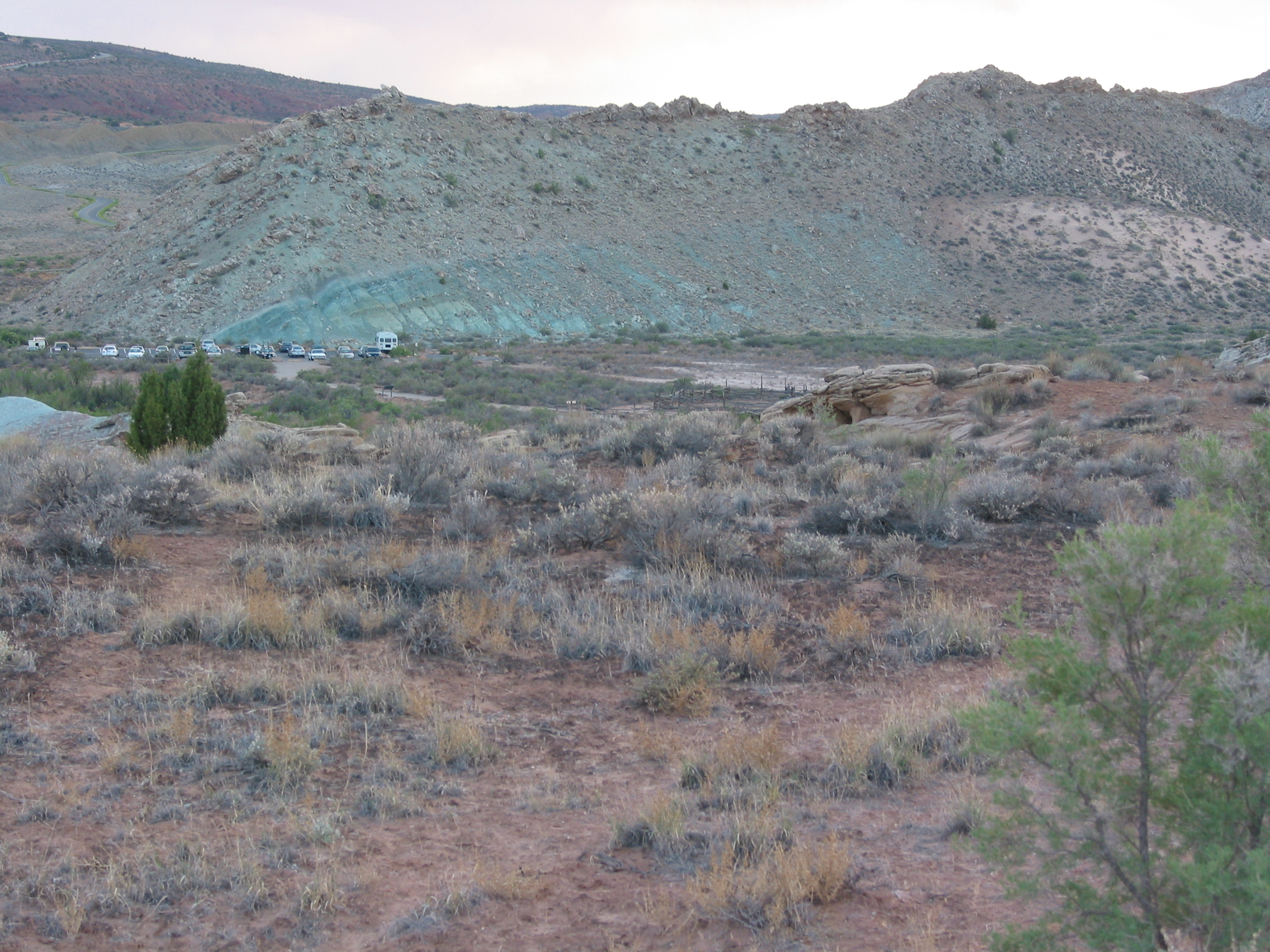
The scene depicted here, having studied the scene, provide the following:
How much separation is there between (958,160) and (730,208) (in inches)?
788

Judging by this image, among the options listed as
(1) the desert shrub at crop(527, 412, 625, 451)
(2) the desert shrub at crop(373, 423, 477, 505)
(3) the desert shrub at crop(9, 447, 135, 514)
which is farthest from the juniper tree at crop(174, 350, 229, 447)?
(1) the desert shrub at crop(527, 412, 625, 451)

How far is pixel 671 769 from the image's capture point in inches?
188

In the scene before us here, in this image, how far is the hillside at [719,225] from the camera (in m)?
44.5

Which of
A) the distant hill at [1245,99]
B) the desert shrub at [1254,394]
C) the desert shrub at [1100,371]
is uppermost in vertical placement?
the distant hill at [1245,99]

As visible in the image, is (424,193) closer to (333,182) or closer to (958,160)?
(333,182)

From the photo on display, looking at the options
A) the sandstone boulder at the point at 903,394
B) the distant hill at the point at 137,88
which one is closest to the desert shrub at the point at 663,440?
→ the sandstone boulder at the point at 903,394

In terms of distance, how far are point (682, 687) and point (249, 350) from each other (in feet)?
122

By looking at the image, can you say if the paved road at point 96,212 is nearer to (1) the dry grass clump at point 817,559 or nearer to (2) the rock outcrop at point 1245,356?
(2) the rock outcrop at point 1245,356

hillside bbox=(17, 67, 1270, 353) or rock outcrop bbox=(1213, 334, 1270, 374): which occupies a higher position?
hillside bbox=(17, 67, 1270, 353)

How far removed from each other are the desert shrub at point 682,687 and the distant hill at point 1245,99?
110499mm

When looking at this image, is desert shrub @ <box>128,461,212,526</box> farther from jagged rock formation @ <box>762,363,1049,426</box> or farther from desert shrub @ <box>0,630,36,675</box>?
jagged rock formation @ <box>762,363,1049,426</box>

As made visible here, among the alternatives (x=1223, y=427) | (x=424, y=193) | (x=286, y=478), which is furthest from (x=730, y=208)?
(x=286, y=478)

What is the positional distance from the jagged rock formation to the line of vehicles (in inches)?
936

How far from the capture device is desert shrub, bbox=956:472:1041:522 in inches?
404
